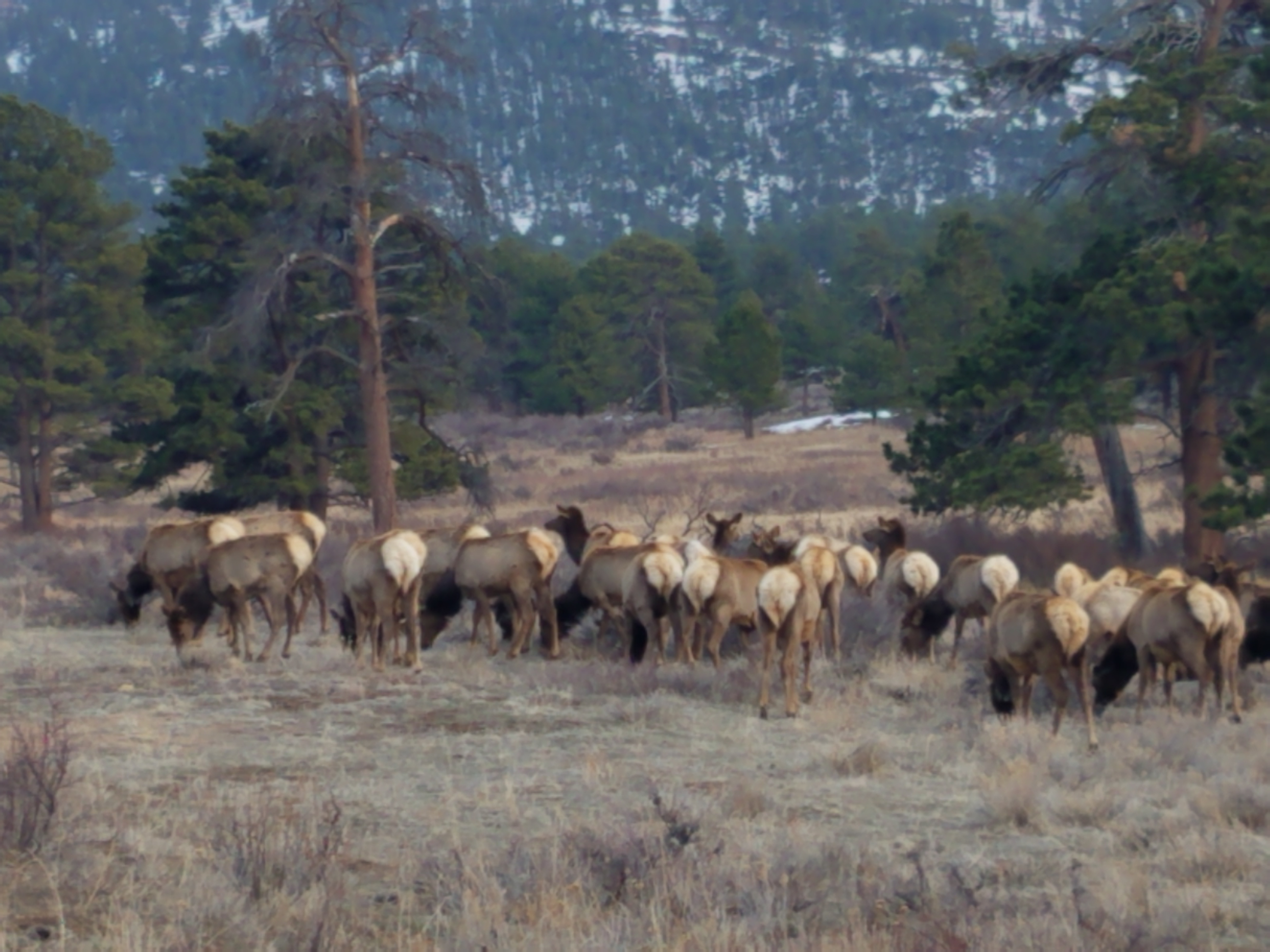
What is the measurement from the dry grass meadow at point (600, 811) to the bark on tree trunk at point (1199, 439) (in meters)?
6.35

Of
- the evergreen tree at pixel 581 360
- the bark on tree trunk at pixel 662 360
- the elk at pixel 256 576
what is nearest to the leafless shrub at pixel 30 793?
the elk at pixel 256 576

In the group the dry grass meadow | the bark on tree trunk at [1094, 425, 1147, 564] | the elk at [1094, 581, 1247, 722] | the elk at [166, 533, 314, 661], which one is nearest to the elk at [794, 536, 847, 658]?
the dry grass meadow

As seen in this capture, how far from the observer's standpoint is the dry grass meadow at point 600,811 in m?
6.83

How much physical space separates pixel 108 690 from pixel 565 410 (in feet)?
184

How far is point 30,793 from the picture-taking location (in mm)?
7941

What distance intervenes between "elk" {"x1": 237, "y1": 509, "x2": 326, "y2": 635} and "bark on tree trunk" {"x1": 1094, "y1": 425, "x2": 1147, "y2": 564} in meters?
11.9

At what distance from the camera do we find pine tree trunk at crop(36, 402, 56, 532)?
3428cm

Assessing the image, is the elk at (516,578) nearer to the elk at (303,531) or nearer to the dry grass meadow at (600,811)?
the dry grass meadow at (600,811)

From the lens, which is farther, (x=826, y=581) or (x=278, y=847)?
(x=826, y=581)

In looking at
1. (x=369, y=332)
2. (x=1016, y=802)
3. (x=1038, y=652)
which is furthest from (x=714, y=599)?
(x=369, y=332)

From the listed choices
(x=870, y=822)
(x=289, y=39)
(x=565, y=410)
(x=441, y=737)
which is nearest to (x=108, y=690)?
(x=441, y=737)

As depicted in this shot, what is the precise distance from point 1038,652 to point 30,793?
25.6 feet

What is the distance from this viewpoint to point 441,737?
11.8 meters

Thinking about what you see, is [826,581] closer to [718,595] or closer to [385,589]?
[718,595]
